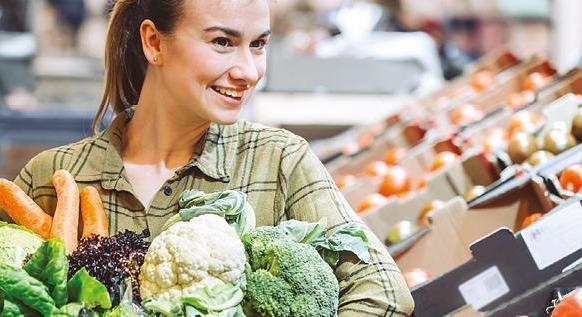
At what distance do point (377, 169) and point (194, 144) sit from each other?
171 centimetres

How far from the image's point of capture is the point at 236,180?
2.39 meters

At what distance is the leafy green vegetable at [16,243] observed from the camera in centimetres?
209

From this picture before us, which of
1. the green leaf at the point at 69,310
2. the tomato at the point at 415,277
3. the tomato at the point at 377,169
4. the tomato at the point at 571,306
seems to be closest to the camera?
the green leaf at the point at 69,310

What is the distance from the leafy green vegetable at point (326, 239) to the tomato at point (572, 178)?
924 millimetres

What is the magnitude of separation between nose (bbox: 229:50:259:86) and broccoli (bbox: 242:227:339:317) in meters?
0.37

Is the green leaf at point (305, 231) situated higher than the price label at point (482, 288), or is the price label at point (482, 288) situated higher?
the green leaf at point (305, 231)

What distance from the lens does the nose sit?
2.26 metres

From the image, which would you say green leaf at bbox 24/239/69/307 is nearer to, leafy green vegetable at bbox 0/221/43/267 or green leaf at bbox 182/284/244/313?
leafy green vegetable at bbox 0/221/43/267

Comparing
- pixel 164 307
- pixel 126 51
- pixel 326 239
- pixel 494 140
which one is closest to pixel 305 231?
pixel 326 239

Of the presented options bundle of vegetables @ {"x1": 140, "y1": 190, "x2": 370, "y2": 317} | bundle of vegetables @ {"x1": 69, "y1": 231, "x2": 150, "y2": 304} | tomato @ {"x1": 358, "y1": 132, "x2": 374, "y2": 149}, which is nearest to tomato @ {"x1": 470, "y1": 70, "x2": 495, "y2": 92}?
tomato @ {"x1": 358, "y1": 132, "x2": 374, "y2": 149}

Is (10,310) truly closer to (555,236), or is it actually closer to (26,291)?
(26,291)

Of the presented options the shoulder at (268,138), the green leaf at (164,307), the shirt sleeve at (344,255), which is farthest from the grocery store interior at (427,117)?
the green leaf at (164,307)

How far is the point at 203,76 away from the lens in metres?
2.27

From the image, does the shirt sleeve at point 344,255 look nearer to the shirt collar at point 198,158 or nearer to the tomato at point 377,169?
the shirt collar at point 198,158
